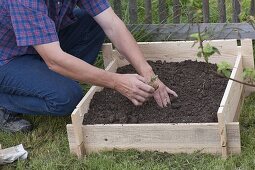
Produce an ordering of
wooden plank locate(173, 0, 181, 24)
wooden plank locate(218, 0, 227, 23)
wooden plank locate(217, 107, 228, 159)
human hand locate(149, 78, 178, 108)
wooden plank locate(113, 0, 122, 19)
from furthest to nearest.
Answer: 1. wooden plank locate(113, 0, 122, 19)
2. wooden plank locate(173, 0, 181, 24)
3. wooden plank locate(218, 0, 227, 23)
4. human hand locate(149, 78, 178, 108)
5. wooden plank locate(217, 107, 228, 159)

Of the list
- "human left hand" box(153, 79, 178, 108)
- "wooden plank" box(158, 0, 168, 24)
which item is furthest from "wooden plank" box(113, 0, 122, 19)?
"human left hand" box(153, 79, 178, 108)

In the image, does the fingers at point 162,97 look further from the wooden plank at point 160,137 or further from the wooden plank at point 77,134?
the wooden plank at point 77,134

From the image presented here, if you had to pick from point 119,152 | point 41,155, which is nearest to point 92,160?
point 119,152

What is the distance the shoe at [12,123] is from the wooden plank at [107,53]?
79 centimetres

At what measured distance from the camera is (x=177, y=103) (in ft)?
11.8

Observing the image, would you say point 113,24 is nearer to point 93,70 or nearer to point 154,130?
point 93,70

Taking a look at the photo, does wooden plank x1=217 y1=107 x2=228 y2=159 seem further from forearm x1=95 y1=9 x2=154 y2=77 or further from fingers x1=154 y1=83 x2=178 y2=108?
forearm x1=95 y1=9 x2=154 y2=77

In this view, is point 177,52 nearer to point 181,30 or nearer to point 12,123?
point 181,30

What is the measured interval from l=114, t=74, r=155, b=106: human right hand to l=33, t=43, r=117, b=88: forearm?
44 mm

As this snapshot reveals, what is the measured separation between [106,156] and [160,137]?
1.11ft

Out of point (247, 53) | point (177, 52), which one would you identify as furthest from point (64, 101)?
point (247, 53)

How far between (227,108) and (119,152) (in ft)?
2.24

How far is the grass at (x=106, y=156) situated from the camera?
321 cm

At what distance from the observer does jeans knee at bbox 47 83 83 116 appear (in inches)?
145
